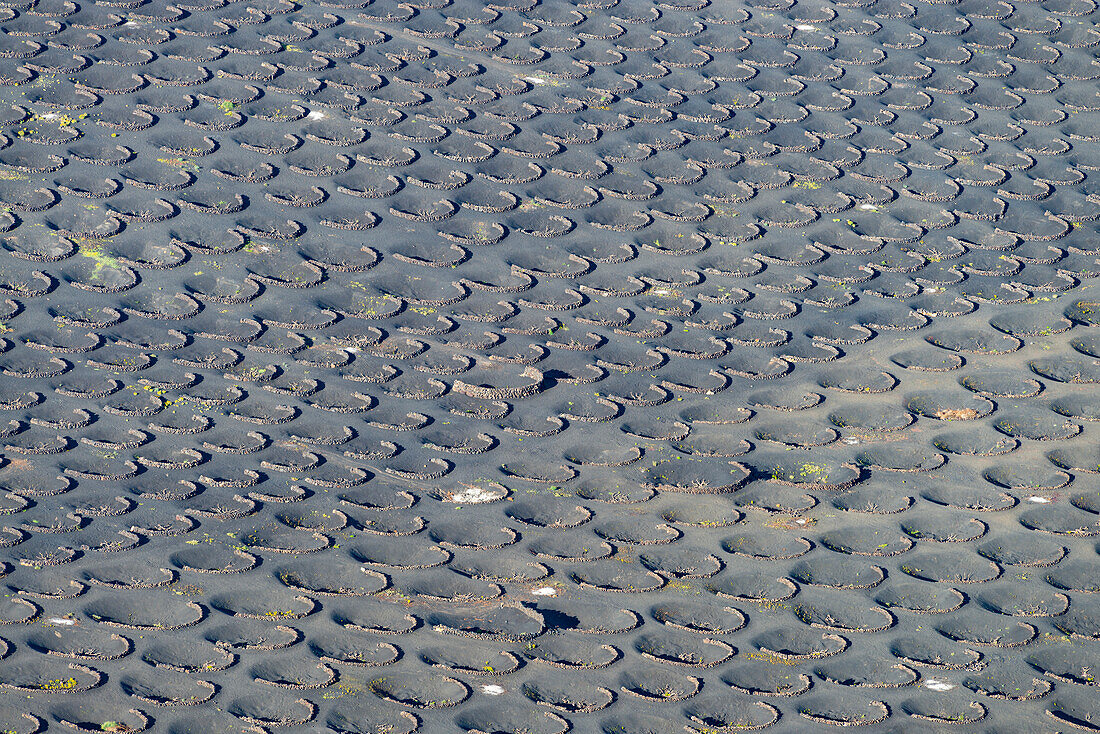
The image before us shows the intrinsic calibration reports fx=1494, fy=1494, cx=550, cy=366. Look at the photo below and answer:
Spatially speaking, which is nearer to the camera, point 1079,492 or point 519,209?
point 1079,492

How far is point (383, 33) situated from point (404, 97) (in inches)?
25.4

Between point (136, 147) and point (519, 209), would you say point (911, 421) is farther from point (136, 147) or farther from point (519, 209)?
point (136, 147)

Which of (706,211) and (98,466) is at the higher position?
(706,211)

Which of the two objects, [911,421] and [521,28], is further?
[521,28]

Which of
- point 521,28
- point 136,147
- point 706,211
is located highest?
point 521,28

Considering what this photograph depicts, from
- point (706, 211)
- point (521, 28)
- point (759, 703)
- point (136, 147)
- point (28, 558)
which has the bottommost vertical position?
point (28, 558)

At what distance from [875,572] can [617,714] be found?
1.19 metres

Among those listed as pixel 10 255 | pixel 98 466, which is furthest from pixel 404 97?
pixel 98 466

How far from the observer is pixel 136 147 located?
283 inches

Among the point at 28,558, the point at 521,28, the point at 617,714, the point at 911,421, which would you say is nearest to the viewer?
the point at 617,714

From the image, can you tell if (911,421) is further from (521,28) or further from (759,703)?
(521,28)

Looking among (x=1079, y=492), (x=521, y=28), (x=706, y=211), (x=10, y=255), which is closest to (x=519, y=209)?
(x=706, y=211)

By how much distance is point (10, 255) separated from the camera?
653cm

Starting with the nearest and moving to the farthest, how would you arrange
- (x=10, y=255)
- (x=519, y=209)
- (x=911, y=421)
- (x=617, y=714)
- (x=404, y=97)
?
(x=617, y=714), (x=911, y=421), (x=10, y=255), (x=519, y=209), (x=404, y=97)
